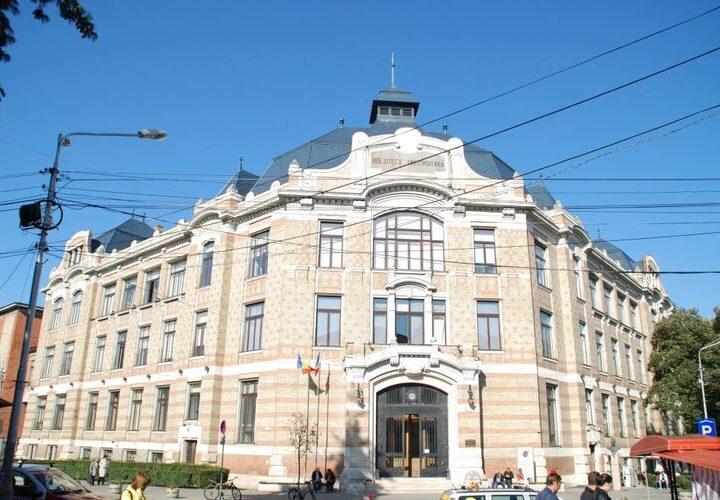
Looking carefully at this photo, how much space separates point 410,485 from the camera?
26.6 meters

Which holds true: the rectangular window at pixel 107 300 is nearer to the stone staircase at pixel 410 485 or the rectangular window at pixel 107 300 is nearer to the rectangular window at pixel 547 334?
the stone staircase at pixel 410 485

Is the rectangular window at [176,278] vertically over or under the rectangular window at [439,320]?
over

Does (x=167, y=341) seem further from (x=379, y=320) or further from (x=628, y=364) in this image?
(x=628, y=364)

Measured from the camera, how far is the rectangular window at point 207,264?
34.6 m

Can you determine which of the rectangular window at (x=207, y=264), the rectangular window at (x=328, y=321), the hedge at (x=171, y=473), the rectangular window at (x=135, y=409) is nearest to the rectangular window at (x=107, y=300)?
the rectangular window at (x=135, y=409)

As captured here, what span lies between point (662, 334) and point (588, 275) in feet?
30.7

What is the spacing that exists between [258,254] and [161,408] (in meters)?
11.1

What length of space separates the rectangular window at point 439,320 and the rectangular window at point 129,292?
71.0 feet

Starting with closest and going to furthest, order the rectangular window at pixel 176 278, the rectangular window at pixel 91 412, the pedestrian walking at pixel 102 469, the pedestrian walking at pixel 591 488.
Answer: the pedestrian walking at pixel 591 488
the pedestrian walking at pixel 102 469
the rectangular window at pixel 176 278
the rectangular window at pixel 91 412

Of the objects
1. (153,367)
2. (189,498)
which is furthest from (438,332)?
(153,367)

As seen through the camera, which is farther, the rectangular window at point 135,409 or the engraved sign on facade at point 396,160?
the rectangular window at point 135,409

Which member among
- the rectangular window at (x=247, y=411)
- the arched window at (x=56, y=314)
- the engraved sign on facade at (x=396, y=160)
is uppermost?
the engraved sign on facade at (x=396, y=160)

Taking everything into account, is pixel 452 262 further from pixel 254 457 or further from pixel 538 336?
pixel 254 457

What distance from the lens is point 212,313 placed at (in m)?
33.0
